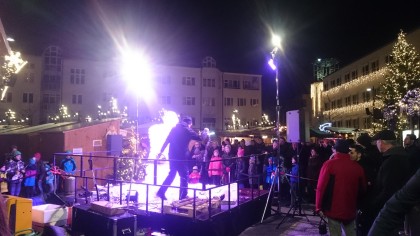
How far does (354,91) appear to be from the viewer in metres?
43.5

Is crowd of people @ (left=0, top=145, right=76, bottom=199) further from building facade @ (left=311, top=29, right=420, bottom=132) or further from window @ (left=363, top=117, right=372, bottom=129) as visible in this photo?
window @ (left=363, top=117, right=372, bottom=129)

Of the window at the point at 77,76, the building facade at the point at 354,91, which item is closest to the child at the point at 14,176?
the building facade at the point at 354,91

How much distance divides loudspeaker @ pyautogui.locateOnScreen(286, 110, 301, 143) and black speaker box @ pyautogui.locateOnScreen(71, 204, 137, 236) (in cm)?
500

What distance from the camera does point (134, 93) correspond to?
4753 centimetres

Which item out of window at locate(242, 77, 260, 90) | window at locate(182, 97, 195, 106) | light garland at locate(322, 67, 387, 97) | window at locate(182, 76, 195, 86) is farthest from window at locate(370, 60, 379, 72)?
window at locate(182, 97, 195, 106)

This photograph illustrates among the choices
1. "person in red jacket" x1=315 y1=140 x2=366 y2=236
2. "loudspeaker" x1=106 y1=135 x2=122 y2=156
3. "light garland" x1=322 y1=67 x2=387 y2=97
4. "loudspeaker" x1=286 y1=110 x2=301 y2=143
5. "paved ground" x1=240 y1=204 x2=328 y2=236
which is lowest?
"paved ground" x1=240 y1=204 x2=328 y2=236

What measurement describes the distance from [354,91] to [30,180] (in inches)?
1562

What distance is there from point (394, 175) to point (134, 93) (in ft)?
146

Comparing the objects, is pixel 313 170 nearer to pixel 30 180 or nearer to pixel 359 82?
pixel 30 180

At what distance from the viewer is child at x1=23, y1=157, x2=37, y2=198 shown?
13023mm

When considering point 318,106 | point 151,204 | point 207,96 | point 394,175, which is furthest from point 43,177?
point 318,106

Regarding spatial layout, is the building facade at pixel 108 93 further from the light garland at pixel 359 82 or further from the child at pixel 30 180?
the child at pixel 30 180

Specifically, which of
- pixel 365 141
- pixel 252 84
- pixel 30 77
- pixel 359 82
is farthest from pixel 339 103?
pixel 365 141

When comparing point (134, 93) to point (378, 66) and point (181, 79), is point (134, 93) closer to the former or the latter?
point (181, 79)
